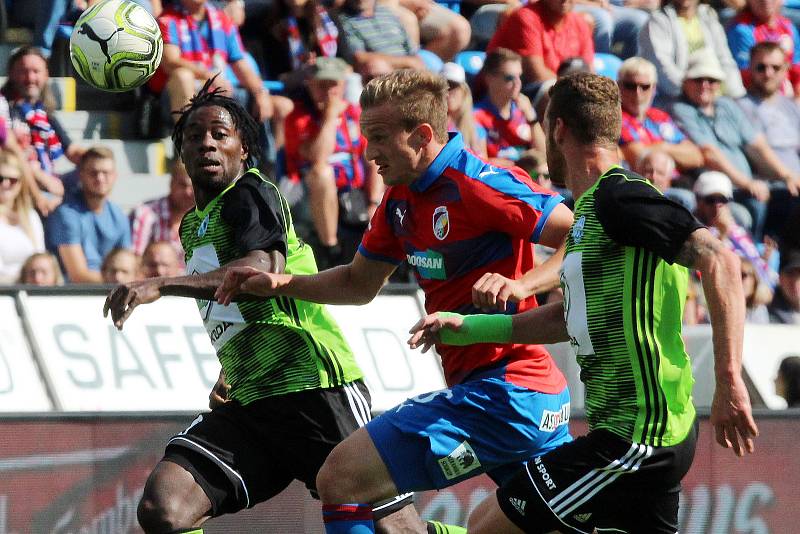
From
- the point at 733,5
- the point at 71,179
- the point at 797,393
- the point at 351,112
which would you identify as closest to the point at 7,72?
the point at 71,179

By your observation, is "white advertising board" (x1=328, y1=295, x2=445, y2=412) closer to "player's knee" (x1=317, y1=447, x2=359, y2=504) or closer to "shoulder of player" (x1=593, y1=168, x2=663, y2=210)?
"player's knee" (x1=317, y1=447, x2=359, y2=504)

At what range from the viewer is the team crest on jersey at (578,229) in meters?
4.30

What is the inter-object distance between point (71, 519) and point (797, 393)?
3.94 meters

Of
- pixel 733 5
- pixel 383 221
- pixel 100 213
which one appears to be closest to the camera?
pixel 383 221

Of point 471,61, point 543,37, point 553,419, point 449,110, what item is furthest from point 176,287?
point 543,37

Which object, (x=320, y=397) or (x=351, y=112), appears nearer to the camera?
(x=320, y=397)

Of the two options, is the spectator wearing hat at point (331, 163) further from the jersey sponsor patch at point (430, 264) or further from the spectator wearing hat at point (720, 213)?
the jersey sponsor patch at point (430, 264)

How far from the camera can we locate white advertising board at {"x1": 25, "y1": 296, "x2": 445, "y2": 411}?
23.3ft

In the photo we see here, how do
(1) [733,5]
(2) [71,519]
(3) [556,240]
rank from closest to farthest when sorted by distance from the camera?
(3) [556,240], (2) [71,519], (1) [733,5]

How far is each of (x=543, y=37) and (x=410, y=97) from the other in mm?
5789

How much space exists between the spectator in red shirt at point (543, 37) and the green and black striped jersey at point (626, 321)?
6.20 meters

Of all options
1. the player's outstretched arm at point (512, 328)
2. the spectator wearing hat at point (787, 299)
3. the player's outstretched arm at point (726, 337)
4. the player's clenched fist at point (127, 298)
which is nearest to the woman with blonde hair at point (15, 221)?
the player's clenched fist at point (127, 298)

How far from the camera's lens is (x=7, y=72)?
30.2ft

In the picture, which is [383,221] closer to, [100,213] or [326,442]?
[326,442]
